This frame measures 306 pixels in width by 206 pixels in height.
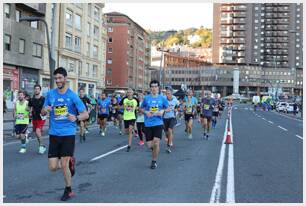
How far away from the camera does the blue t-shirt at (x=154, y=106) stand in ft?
30.9

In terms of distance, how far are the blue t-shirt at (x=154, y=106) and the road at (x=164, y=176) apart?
89cm

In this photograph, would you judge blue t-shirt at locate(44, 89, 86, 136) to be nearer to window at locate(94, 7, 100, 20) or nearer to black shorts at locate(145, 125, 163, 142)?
black shorts at locate(145, 125, 163, 142)

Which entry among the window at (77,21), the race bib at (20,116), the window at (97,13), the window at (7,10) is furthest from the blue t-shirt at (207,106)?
the window at (97,13)

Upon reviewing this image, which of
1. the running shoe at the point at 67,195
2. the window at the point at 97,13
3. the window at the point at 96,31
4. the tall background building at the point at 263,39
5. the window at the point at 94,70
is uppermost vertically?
the tall background building at the point at 263,39

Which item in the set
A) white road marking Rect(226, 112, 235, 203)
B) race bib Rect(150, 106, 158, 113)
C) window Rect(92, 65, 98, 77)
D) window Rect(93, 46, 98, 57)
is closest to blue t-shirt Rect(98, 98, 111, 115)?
white road marking Rect(226, 112, 235, 203)

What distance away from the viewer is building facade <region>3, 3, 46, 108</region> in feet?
115

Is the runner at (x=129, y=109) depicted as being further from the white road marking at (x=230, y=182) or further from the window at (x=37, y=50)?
the window at (x=37, y=50)

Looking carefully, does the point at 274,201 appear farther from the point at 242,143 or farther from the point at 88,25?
the point at 88,25

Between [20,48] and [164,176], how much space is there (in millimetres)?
31295

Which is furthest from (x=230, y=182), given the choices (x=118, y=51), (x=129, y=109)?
(x=118, y=51)

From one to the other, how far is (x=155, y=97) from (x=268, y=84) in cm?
13841

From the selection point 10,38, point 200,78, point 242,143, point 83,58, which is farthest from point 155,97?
point 200,78

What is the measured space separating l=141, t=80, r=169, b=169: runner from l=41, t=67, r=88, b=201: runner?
3.01 meters

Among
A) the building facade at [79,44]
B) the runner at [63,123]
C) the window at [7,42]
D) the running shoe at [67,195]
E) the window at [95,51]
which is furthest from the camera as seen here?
the window at [95,51]
